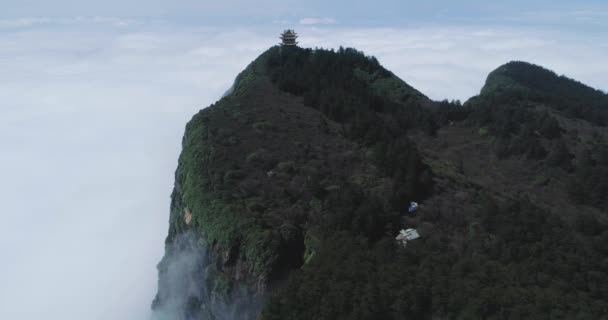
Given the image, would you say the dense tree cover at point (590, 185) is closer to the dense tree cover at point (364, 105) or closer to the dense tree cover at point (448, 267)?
the dense tree cover at point (448, 267)

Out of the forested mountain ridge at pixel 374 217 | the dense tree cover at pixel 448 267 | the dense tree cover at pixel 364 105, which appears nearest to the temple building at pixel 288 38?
the dense tree cover at pixel 364 105

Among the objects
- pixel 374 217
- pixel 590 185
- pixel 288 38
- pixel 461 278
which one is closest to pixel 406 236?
pixel 374 217

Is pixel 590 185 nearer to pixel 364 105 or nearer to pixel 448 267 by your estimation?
pixel 448 267

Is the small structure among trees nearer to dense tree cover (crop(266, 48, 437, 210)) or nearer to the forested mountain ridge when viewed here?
the forested mountain ridge

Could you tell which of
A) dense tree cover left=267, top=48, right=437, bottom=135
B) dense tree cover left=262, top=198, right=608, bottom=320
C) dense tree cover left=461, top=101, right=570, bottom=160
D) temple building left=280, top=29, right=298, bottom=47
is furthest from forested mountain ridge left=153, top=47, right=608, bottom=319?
temple building left=280, top=29, right=298, bottom=47

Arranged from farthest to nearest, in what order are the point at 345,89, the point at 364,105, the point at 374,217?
the point at 345,89, the point at 364,105, the point at 374,217

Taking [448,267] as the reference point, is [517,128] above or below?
above
